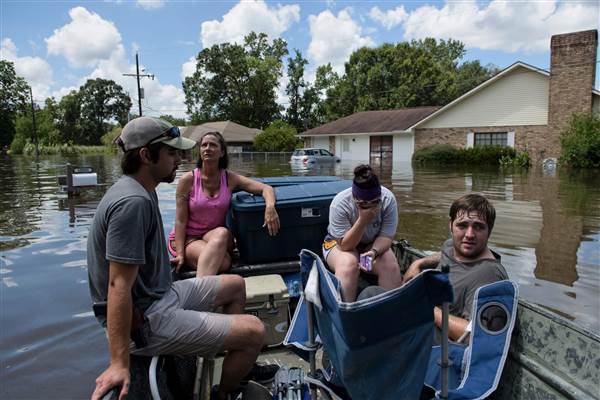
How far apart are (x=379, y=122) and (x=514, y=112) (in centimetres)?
1048

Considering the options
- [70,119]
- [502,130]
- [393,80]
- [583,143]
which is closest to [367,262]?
[583,143]

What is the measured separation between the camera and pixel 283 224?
402 cm

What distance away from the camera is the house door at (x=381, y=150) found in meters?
32.4

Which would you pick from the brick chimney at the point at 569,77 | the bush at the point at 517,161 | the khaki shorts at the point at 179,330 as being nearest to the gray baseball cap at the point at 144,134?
the khaki shorts at the point at 179,330

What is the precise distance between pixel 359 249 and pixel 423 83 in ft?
159

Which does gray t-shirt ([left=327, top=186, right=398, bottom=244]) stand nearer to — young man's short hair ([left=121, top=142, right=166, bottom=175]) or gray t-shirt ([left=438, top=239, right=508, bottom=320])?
gray t-shirt ([left=438, top=239, right=508, bottom=320])

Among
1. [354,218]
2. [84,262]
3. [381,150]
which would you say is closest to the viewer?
[354,218]

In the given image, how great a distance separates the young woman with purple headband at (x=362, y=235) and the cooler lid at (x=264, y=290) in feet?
1.46

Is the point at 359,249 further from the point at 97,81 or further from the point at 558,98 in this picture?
the point at 97,81

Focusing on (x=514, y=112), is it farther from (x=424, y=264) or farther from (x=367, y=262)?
(x=367, y=262)

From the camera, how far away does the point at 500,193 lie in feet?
46.6

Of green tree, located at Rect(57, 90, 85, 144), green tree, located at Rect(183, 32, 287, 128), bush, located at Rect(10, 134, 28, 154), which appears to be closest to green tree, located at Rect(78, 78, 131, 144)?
green tree, located at Rect(57, 90, 85, 144)

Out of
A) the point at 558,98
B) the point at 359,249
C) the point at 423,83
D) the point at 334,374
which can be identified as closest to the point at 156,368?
the point at 334,374

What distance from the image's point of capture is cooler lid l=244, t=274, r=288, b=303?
135 inches
